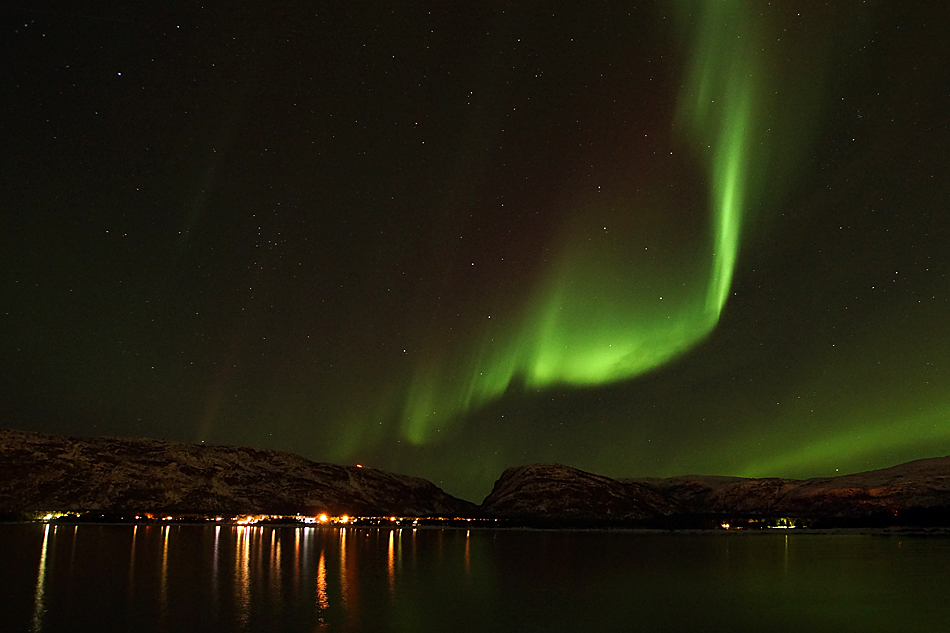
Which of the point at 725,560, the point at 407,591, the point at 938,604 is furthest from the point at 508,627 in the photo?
the point at 725,560

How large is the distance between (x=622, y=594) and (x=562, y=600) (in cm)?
447

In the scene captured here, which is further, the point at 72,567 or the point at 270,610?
the point at 72,567

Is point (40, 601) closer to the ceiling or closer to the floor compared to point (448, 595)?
closer to the ceiling

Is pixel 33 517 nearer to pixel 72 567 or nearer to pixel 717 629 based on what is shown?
pixel 72 567

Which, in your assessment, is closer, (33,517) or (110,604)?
(110,604)

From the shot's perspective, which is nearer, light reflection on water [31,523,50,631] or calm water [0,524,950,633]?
light reflection on water [31,523,50,631]

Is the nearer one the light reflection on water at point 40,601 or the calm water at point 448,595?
the light reflection on water at point 40,601

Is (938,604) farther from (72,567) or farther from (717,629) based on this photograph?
(72,567)

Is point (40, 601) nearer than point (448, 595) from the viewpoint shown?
Yes

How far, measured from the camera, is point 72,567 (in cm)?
5038

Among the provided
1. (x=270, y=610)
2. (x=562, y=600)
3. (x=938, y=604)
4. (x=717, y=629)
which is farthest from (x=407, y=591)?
(x=938, y=604)

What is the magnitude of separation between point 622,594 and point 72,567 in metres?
33.6

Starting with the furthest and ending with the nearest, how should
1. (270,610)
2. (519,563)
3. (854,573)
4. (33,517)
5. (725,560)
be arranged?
(33,517) < (725,560) < (519,563) < (854,573) < (270,610)

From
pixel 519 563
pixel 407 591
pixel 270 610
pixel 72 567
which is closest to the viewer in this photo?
pixel 270 610
